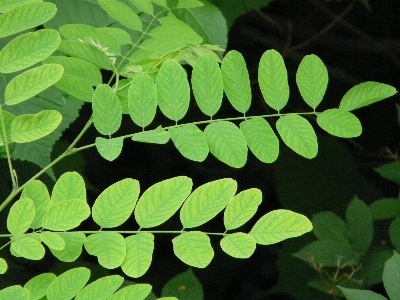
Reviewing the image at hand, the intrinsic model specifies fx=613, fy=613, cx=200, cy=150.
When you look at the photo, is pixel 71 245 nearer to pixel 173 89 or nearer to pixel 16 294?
pixel 16 294

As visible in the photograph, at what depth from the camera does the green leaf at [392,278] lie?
825 mm

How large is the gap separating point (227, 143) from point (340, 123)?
160 millimetres

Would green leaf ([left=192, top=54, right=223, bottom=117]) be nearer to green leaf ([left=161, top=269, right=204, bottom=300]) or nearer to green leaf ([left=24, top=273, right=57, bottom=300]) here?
green leaf ([left=24, top=273, right=57, bottom=300])

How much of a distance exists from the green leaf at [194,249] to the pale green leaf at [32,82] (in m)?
0.26

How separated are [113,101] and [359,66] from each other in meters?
1.65

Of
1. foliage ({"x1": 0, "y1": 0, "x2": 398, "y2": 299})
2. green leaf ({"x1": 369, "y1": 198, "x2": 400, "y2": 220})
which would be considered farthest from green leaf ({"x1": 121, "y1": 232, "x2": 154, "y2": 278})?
green leaf ({"x1": 369, "y1": 198, "x2": 400, "y2": 220})

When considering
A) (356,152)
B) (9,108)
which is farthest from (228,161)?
(356,152)

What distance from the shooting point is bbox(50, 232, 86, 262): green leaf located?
74 centimetres

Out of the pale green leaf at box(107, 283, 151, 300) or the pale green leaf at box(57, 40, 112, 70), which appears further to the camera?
the pale green leaf at box(57, 40, 112, 70)

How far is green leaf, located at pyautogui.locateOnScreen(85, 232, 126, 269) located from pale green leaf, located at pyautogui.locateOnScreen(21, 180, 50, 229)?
77 millimetres

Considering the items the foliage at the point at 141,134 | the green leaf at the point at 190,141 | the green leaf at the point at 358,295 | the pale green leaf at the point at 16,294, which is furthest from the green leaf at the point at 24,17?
the green leaf at the point at 358,295

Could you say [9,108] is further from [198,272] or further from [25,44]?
[198,272]

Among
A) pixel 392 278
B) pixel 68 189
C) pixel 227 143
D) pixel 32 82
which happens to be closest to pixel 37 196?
pixel 68 189

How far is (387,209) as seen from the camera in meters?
1.47
